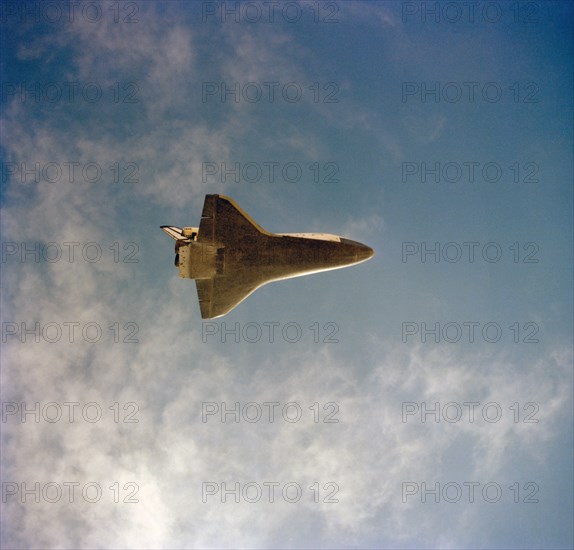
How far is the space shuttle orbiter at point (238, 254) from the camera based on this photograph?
15.4 m

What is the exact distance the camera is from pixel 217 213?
50.2 feet

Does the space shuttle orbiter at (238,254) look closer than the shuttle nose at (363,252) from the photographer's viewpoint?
Yes

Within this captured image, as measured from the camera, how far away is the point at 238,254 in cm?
1566

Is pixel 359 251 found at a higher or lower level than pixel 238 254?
higher

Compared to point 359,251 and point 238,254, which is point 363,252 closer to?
point 359,251

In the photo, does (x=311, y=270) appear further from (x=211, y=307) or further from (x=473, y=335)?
(x=473, y=335)

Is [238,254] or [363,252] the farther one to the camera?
[363,252]

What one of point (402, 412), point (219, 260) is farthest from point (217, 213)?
point (402, 412)

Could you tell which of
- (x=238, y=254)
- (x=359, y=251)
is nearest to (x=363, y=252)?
(x=359, y=251)

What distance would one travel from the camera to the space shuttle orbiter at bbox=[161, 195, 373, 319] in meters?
15.4

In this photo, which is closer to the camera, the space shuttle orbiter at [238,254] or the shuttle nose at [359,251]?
the space shuttle orbiter at [238,254]

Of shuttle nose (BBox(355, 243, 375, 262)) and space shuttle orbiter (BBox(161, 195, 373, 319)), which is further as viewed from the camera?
shuttle nose (BBox(355, 243, 375, 262))

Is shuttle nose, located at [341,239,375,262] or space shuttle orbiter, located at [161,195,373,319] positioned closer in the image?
space shuttle orbiter, located at [161,195,373,319]

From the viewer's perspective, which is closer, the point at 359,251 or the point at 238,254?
the point at 238,254
